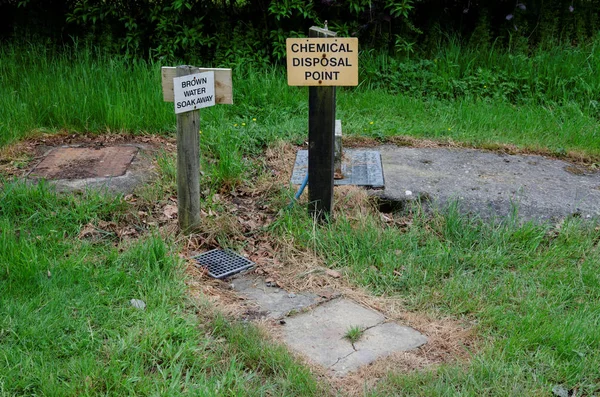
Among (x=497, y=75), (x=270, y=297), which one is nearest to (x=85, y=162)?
(x=270, y=297)

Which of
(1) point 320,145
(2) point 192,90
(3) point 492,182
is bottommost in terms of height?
(3) point 492,182

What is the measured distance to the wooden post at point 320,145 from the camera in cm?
455

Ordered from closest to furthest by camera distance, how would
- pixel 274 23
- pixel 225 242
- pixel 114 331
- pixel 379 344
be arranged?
1. pixel 114 331
2. pixel 379 344
3. pixel 225 242
4. pixel 274 23

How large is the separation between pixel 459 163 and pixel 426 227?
1.31 m

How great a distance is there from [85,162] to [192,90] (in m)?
1.81

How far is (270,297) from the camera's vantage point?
4.09 m

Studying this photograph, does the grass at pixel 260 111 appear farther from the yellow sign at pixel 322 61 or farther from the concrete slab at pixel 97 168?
the yellow sign at pixel 322 61

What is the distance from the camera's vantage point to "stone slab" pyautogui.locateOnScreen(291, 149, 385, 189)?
5.38 metres

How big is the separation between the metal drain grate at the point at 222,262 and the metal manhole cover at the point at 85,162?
1391 millimetres

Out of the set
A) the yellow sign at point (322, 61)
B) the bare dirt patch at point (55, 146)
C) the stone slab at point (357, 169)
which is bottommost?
the stone slab at point (357, 169)

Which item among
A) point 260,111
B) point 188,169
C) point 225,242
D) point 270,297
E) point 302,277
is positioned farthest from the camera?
point 260,111

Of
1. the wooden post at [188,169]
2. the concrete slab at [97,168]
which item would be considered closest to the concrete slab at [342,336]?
the wooden post at [188,169]

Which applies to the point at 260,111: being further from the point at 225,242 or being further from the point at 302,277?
the point at 302,277

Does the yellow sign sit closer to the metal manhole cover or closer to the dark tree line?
the metal manhole cover
